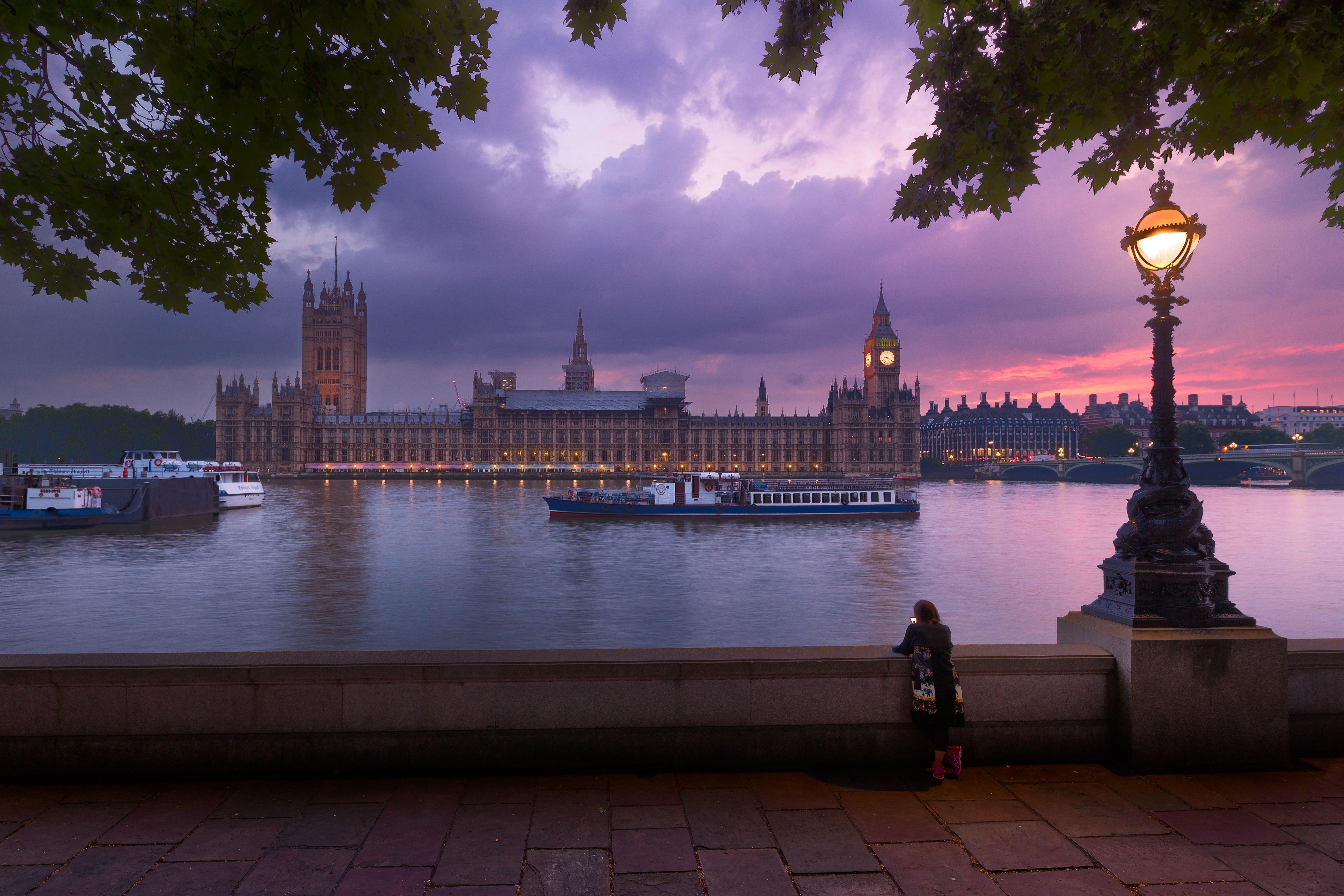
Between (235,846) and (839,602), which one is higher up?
(235,846)

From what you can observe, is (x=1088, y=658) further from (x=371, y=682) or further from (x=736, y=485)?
(x=736, y=485)

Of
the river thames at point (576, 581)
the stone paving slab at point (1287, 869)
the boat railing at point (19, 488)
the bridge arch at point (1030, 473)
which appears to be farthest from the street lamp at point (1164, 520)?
the bridge arch at point (1030, 473)

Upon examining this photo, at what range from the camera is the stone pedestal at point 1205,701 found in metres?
4.81

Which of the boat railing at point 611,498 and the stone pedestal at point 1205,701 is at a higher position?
the stone pedestal at point 1205,701

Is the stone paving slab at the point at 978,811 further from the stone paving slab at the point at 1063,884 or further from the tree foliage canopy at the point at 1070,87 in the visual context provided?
the tree foliage canopy at the point at 1070,87

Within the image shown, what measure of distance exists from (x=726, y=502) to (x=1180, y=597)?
152 ft

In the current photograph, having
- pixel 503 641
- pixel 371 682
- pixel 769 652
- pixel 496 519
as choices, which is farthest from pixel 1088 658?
pixel 496 519

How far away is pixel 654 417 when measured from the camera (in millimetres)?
142000

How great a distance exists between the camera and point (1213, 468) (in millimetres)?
115750

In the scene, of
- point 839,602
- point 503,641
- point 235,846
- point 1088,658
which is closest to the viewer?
point 235,846

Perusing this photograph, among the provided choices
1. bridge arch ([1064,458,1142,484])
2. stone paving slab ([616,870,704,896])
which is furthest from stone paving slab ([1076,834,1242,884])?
bridge arch ([1064,458,1142,484])

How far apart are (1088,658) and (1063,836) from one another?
145 cm

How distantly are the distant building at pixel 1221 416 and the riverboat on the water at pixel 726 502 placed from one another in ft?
549

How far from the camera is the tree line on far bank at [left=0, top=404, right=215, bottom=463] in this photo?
114062 millimetres
